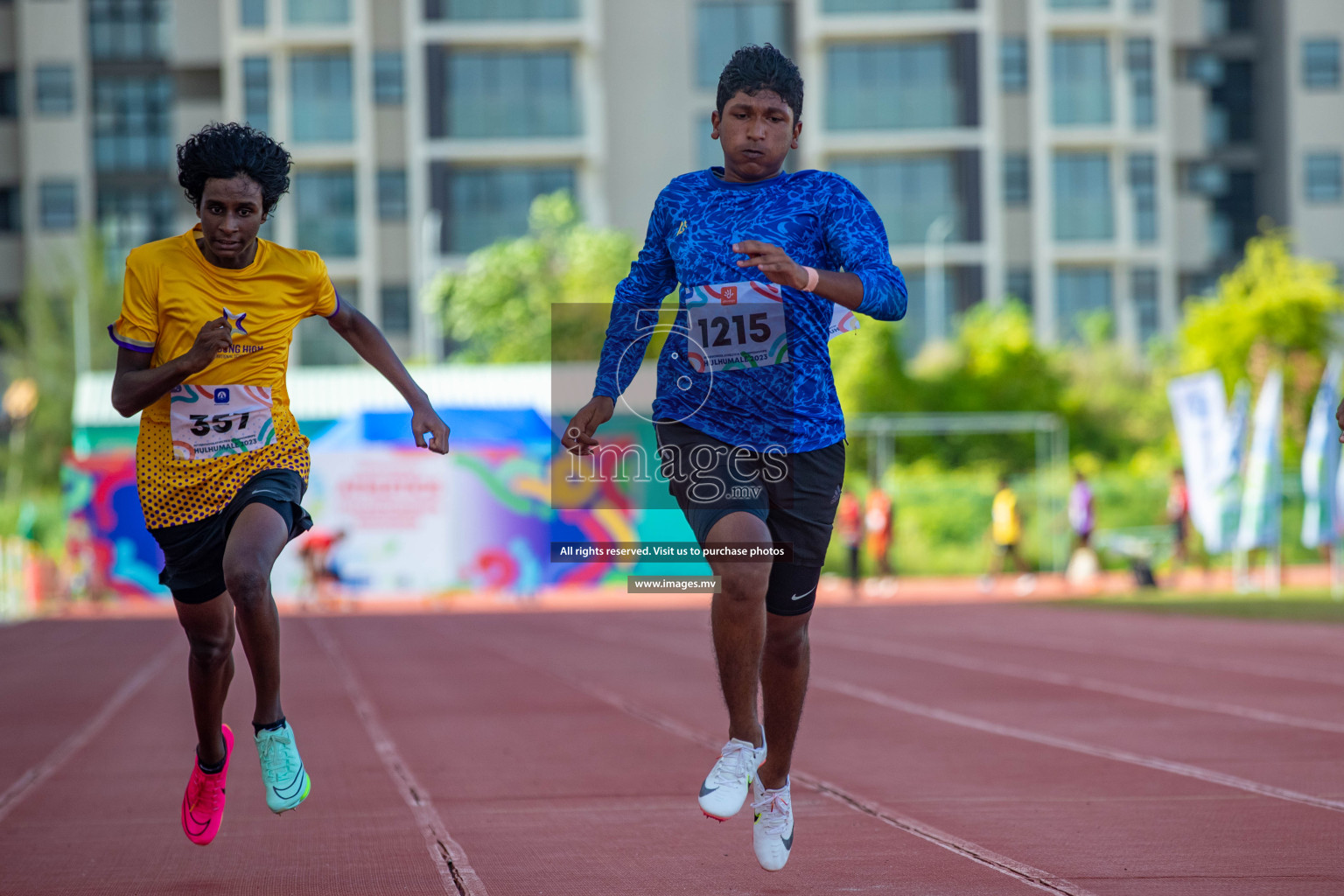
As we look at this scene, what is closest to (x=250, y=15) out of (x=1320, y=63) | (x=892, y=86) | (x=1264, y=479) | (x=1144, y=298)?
(x=892, y=86)

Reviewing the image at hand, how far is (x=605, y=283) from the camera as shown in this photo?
Result: 136ft

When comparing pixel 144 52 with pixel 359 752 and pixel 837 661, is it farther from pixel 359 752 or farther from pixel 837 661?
pixel 359 752

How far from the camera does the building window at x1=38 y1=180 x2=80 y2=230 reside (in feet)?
162

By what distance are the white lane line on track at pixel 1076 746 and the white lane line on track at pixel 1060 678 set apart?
130cm

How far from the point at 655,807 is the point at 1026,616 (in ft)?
48.0

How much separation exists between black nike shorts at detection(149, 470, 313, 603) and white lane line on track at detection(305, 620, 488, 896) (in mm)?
1071

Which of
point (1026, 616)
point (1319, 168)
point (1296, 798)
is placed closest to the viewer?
point (1296, 798)

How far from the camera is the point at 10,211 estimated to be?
50094 millimetres

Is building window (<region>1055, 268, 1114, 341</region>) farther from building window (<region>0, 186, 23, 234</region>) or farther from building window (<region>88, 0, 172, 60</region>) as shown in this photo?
building window (<region>0, 186, 23, 234</region>)

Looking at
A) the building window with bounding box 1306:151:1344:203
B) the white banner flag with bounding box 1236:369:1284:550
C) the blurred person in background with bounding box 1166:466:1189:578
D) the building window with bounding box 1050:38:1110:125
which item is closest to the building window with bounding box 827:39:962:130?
the building window with bounding box 1050:38:1110:125

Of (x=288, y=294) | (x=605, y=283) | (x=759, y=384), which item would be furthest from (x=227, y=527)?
(x=605, y=283)

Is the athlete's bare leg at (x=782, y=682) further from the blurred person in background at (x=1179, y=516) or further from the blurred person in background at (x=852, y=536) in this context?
the blurred person in background at (x=1179, y=516)

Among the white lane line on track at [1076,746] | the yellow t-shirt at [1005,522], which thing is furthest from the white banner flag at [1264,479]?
the white lane line on track at [1076,746]

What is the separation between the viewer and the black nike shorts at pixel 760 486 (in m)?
4.66
